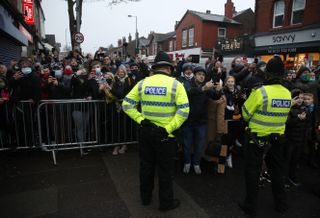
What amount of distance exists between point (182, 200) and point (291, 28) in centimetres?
1627

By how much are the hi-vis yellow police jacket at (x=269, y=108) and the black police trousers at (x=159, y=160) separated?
3.63 ft

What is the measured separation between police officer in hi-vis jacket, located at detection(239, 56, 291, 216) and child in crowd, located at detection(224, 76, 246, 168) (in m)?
1.40

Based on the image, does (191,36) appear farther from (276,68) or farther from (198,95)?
(276,68)

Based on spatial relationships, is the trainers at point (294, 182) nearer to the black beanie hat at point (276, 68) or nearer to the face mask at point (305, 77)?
the black beanie hat at point (276, 68)

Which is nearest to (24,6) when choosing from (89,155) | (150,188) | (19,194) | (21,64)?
(21,64)

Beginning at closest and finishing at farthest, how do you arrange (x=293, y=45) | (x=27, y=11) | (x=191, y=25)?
(x=293, y=45)
(x=27, y=11)
(x=191, y=25)

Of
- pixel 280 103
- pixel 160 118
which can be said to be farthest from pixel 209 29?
pixel 160 118

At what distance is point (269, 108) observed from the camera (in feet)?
9.65

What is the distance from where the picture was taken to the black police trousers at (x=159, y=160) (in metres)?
3.01

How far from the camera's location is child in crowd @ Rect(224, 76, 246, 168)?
456 centimetres

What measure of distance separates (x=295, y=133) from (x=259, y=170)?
4.19 feet

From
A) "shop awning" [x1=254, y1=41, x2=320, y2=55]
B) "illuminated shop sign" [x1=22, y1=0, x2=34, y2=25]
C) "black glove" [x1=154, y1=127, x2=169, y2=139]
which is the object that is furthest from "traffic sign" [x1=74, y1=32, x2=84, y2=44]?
"shop awning" [x1=254, y1=41, x2=320, y2=55]

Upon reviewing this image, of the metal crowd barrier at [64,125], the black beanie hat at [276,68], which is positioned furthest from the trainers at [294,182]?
the metal crowd barrier at [64,125]

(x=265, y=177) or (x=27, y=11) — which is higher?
(x=27, y=11)
